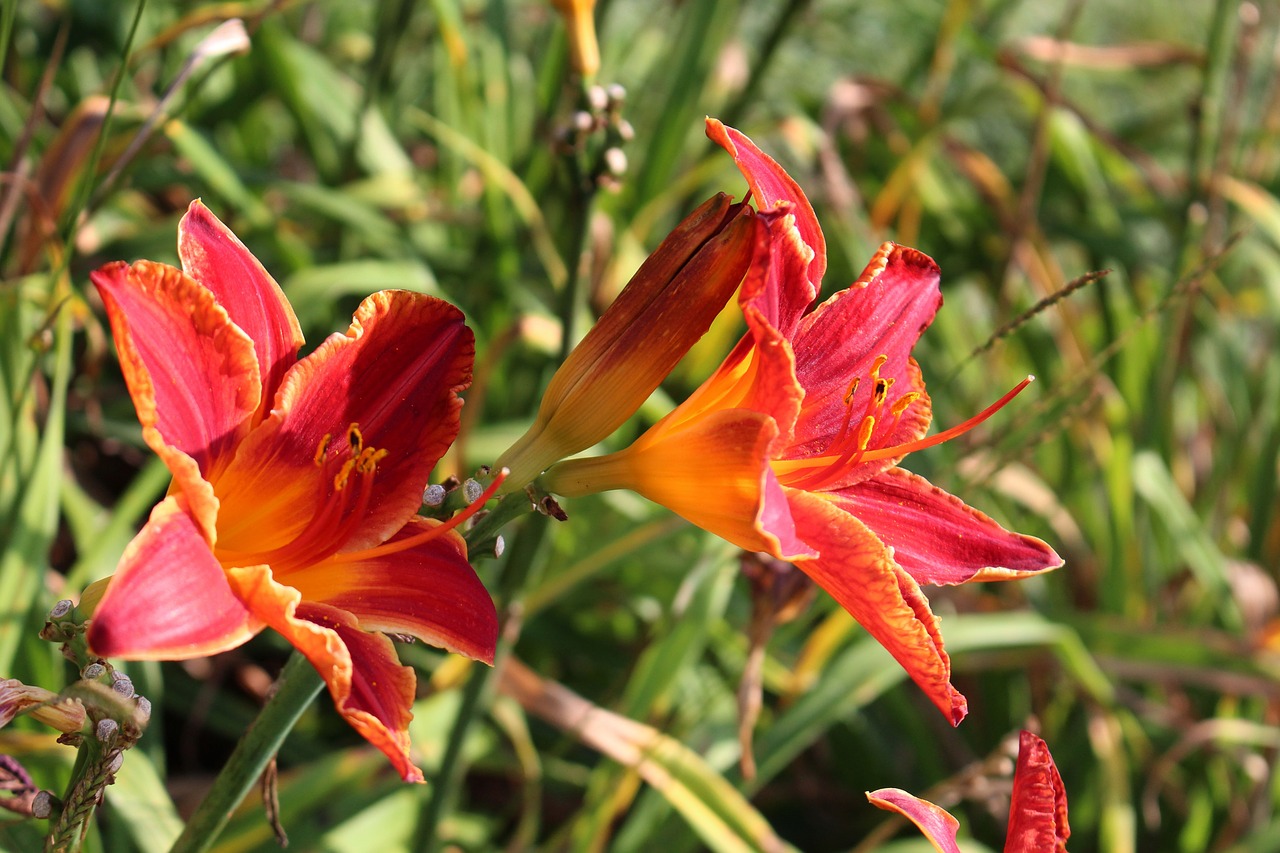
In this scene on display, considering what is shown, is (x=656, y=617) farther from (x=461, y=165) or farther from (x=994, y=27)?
(x=994, y=27)

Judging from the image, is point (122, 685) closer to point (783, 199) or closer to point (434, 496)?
point (434, 496)

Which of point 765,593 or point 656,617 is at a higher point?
point 765,593

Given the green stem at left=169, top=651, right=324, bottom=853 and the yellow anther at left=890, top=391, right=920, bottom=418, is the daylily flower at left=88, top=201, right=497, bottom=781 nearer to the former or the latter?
the green stem at left=169, top=651, right=324, bottom=853

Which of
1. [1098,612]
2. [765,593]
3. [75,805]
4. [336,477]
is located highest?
[336,477]

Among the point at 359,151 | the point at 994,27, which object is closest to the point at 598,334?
the point at 359,151

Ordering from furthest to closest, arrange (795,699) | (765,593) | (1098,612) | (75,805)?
(1098,612), (795,699), (765,593), (75,805)

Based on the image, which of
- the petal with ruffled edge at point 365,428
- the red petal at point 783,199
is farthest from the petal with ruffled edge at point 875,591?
the petal with ruffled edge at point 365,428
